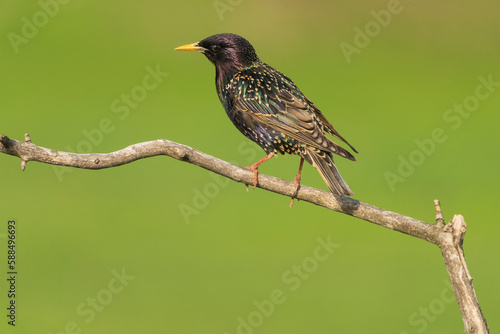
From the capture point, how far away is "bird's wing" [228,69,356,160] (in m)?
4.98

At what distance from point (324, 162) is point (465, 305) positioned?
1.53m

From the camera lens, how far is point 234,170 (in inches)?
171

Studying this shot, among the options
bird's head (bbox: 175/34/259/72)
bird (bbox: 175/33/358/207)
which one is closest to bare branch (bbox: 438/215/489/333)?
bird (bbox: 175/33/358/207)

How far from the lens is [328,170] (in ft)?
15.8

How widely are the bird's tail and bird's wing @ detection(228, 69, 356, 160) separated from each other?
0.14m

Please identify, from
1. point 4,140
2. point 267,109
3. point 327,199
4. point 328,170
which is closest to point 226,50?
point 267,109

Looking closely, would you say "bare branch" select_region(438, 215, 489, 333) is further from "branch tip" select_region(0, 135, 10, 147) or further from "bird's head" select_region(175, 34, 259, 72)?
"branch tip" select_region(0, 135, 10, 147)

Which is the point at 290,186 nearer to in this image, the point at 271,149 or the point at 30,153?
the point at 271,149

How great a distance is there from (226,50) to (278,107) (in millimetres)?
743

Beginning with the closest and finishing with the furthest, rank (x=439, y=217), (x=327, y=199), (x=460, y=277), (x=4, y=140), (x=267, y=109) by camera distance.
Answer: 1. (x=4, y=140)
2. (x=460, y=277)
3. (x=439, y=217)
4. (x=327, y=199)
5. (x=267, y=109)

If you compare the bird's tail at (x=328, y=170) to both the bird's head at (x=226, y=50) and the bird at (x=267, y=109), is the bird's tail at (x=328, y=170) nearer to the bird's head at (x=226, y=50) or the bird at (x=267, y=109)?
the bird at (x=267, y=109)

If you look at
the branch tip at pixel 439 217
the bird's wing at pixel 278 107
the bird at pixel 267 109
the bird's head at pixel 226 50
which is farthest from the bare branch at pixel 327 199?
the bird's head at pixel 226 50

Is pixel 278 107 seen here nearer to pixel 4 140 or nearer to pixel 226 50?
pixel 226 50

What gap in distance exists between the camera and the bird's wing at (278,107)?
4980 millimetres
